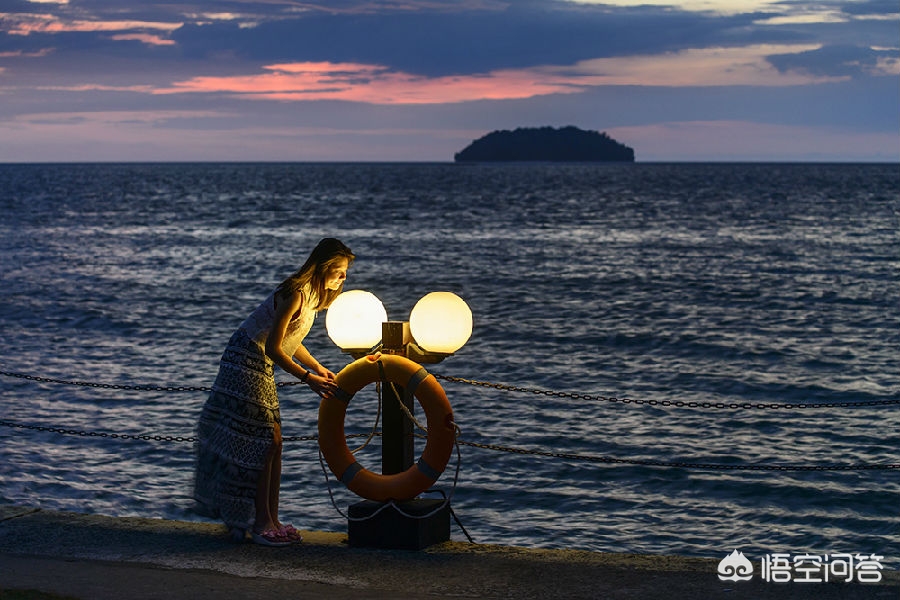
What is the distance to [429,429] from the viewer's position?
20.0 ft

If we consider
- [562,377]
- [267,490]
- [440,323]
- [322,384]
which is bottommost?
[562,377]

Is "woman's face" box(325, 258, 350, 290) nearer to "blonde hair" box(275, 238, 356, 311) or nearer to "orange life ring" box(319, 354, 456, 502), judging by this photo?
"blonde hair" box(275, 238, 356, 311)

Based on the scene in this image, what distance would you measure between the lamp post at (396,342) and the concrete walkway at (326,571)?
119 millimetres

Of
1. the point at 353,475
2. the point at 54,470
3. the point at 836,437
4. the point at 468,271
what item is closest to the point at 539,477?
the point at 836,437

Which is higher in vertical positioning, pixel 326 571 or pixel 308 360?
pixel 308 360

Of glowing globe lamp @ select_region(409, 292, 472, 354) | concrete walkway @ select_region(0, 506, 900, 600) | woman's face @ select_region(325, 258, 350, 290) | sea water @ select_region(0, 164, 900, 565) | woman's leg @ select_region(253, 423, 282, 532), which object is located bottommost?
sea water @ select_region(0, 164, 900, 565)

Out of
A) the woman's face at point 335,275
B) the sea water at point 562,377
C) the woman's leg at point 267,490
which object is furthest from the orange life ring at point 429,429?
the sea water at point 562,377

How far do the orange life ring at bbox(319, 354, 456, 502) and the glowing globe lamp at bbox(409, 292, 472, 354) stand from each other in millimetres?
162

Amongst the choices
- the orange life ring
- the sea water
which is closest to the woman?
the orange life ring

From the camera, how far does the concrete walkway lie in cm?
530

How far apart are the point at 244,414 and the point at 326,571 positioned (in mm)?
981

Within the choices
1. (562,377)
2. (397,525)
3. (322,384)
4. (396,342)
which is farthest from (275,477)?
(562,377)

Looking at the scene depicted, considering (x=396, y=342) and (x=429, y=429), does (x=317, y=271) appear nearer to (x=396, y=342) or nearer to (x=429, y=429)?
(x=396, y=342)

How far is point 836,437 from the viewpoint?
1401 cm
